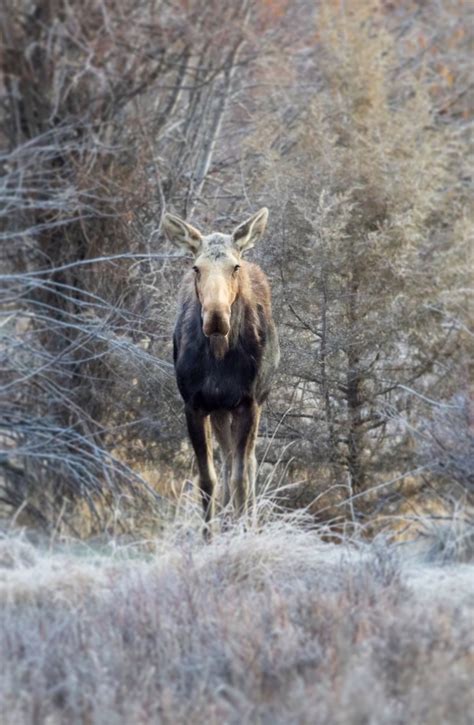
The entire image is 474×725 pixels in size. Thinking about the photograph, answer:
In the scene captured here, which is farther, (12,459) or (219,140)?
(219,140)

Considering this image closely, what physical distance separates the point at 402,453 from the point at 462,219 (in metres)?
2.61

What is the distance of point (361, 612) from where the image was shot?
7176mm

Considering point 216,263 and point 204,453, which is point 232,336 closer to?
point 216,263

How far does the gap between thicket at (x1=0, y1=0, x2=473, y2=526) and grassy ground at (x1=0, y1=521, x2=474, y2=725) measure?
1.79m

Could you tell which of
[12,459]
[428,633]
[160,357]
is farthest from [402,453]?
[428,633]

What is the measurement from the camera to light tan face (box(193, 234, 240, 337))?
884 cm

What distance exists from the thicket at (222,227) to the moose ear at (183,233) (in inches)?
73.3

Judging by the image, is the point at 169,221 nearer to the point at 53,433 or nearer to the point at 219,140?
the point at 53,433

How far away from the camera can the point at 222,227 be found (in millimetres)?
13289

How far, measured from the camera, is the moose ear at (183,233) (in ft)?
31.1

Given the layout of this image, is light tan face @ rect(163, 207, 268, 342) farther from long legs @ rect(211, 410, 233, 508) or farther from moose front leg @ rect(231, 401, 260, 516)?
long legs @ rect(211, 410, 233, 508)

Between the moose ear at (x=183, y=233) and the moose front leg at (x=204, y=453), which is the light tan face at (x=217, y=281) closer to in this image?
the moose ear at (x=183, y=233)

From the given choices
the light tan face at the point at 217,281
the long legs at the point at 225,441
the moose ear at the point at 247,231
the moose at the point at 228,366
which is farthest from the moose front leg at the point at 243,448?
the moose ear at the point at 247,231

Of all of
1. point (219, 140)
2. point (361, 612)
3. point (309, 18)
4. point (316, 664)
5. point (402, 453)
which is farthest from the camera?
point (309, 18)
